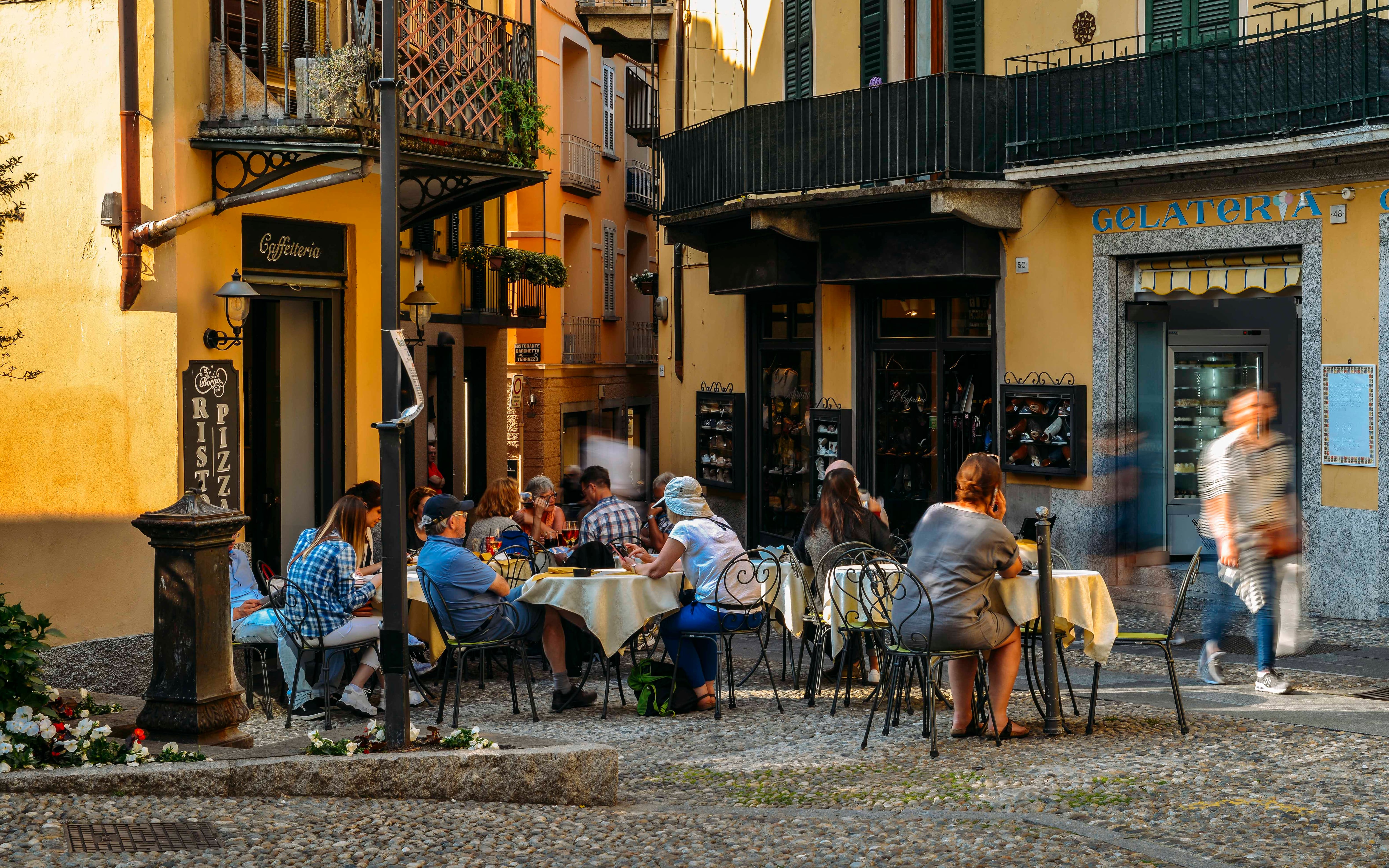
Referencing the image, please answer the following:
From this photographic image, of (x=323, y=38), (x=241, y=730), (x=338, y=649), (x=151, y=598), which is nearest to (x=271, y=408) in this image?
(x=151, y=598)

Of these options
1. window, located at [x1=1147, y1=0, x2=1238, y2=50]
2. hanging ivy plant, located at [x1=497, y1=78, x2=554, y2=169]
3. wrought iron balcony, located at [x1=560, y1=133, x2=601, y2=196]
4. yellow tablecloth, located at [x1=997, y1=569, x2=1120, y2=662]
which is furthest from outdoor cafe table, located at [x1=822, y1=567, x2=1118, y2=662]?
wrought iron balcony, located at [x1=560, y1=133, x2=601, y2=196]

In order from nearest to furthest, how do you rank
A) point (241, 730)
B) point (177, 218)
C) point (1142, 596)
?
point (241, 730)
point (177, 218)
point (1142, 596)

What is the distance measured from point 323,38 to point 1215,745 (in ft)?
29.3

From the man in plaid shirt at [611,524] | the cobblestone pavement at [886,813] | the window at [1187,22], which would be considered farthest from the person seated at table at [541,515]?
the window at [1187,22]

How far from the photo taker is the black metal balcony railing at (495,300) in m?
19.8

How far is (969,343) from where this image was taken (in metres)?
14.9

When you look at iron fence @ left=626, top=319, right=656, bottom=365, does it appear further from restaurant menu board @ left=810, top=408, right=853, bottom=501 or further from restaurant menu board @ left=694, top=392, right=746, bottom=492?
restaurant menu board @ left=810, top=408, right=853, bottom=501

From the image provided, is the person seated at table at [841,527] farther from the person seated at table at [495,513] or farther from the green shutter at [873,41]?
the green shutter at [873,41]

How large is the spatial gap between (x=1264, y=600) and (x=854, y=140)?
7.70 metres

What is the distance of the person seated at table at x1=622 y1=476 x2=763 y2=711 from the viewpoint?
8383mm

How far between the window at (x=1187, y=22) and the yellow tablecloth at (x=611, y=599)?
7551 millimetres

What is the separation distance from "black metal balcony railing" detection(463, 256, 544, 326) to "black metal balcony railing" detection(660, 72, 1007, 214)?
4.41m

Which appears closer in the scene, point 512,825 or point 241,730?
point 512,825

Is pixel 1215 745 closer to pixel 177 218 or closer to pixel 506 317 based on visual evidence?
pixel 177 218
